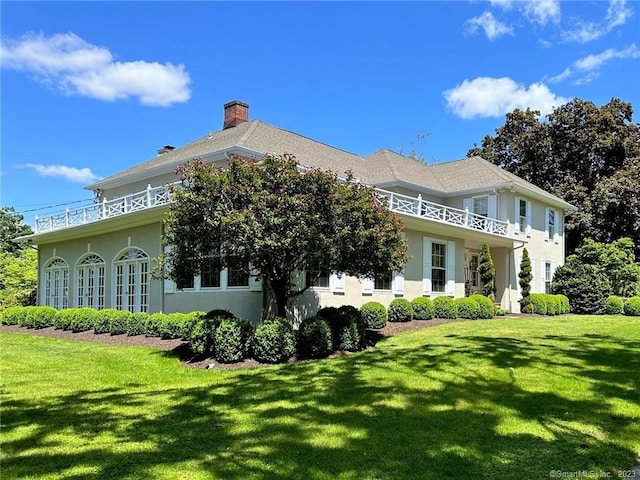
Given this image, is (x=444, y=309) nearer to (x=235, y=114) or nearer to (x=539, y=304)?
(x=539, y=304)

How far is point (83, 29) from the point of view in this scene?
1445 centimetres

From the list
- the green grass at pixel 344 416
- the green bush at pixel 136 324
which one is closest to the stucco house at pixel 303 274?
the green bush at pixel 136 324

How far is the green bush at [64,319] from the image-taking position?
17.3 m

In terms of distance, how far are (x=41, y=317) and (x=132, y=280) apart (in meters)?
4.11

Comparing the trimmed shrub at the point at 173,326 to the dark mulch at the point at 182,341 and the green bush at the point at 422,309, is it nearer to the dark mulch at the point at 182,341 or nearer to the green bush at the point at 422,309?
the dark mulch at the point at 182,341

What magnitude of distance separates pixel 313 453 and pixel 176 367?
6433mm

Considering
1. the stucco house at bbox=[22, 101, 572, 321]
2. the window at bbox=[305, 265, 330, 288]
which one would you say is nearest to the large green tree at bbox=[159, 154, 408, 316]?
the window at bbox=[305, 265, 330, 288]

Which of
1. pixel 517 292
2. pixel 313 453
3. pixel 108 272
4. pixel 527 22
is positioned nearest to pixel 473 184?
pixel 517 292

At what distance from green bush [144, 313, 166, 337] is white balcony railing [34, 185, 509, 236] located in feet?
10.9

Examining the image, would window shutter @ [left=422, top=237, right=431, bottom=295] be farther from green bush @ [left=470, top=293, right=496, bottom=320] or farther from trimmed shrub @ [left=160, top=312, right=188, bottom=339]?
trimmed shrub @ [left=160, top=312, right=188, bottom=339]

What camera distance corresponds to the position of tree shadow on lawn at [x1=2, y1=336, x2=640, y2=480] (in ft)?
15.3

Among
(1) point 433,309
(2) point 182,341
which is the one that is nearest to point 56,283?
(2) point 182,341

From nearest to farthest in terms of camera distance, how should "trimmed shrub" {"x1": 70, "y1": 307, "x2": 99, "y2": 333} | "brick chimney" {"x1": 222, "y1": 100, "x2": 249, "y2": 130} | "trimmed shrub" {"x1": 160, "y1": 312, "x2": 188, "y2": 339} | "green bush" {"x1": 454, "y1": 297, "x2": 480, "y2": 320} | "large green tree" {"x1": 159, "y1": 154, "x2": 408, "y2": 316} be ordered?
"large green tree" {"x1": 159, "y1": 154, "x2": 408, "y2": 316} < "trimmed shrub" {"x1": 160, "y1": 312, "x2": 188, "y2": 339} < "trimmed shrub" {"x1": 70, "y1": 307, "x2": 99, "y2": 333} < "green bush" {"x1": 454, "y1": 297, "x2": 480, "y2": 320} < "brick chimney" {"x1": 222, "y1": 100, "x2": 249, "y2": 130}

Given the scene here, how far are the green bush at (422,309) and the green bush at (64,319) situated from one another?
11.5 meters
